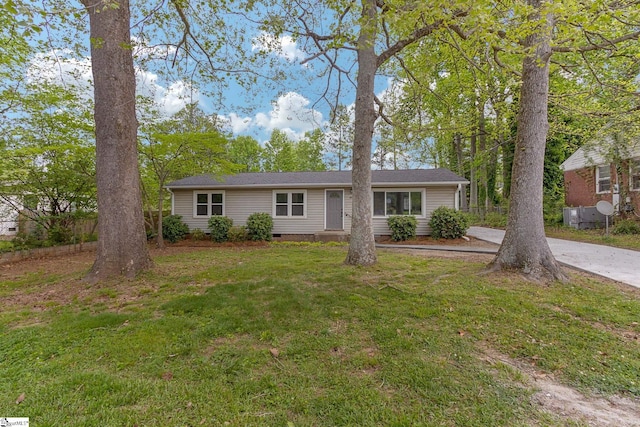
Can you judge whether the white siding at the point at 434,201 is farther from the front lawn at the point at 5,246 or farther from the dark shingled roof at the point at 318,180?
the front lawn at the point at 5,246

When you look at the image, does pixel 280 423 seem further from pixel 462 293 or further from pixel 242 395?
pixel 462 293

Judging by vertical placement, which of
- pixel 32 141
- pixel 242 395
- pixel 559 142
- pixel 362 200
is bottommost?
pixel 242 395

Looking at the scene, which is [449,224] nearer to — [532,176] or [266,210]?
[532,176]

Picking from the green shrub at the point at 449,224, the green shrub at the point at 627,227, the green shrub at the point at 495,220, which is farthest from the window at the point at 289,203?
the green shrub at the point at 627,227

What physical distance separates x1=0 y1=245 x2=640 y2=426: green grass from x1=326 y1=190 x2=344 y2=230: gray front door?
745 centimetres

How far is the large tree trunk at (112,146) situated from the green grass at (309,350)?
1.87 feet

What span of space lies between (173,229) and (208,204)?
1.87 meters

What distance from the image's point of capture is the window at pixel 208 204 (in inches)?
495

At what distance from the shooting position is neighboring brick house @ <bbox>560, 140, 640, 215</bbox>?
11.7 metres

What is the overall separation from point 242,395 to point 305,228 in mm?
10287

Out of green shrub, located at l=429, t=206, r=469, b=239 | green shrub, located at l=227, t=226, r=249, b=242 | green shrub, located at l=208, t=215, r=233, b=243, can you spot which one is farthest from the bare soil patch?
green shrub, located at l=208, t=215, r=233, b=243

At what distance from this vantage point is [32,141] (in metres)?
8.39

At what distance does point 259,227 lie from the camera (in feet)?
36.7

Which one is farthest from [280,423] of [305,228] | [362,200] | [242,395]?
[305,228]
